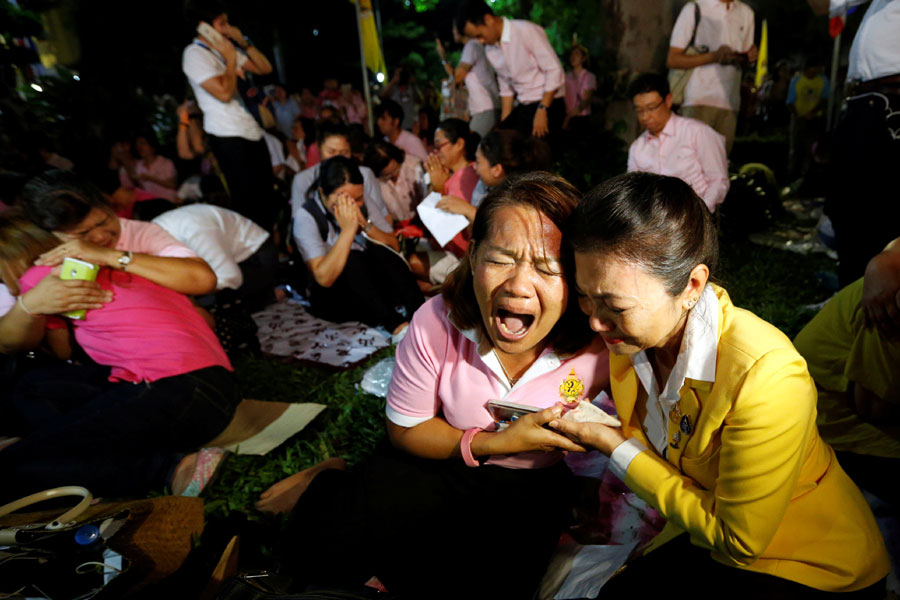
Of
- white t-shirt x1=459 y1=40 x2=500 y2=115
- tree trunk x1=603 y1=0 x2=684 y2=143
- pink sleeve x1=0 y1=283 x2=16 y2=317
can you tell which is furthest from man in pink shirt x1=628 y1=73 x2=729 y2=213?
pink sleeve x1=0 y1=283 x2=16 y2=317

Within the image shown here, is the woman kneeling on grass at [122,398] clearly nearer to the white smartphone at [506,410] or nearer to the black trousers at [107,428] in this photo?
the black trousers at [107,428]

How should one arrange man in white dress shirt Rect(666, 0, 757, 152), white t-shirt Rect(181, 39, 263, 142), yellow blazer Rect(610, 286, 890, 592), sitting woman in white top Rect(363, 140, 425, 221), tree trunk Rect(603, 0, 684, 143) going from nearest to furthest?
yellow blazer Rect(610, 286, 890, 592), white t-shirt Rect(181, 39, 263, 142), man in white dress shirt Rect(666, 0, 757, 152), sitting woman in white top Rect(363, 140, 425, 221), tree trunk Rect(603, 0, 684, 143)

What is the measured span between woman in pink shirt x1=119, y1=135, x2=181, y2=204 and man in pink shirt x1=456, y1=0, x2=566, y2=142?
5646mm

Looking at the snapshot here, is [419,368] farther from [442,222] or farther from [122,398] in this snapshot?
[442,222]

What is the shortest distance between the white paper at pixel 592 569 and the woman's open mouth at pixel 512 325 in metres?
0.93

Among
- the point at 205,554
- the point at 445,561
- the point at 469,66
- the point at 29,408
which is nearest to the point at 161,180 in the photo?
the point at 469,66

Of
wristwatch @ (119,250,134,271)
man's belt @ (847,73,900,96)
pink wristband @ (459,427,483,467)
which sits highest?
man's belt @ (847,73,900,96)

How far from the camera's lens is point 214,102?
5070 mm

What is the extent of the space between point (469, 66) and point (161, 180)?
551 centimetres

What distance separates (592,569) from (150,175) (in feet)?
29.5

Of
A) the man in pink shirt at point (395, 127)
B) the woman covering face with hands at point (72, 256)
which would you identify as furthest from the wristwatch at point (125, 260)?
the man in pink shirt at point (395, 127)

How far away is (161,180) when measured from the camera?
843cm

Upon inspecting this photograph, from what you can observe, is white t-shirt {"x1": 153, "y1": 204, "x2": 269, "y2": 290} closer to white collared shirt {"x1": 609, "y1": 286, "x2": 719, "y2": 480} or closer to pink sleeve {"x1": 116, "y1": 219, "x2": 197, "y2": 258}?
pink sleeve {"x1": 116, "y1": 219, "x2": 197, "y2": 258}

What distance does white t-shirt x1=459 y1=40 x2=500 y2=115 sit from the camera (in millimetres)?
6371
